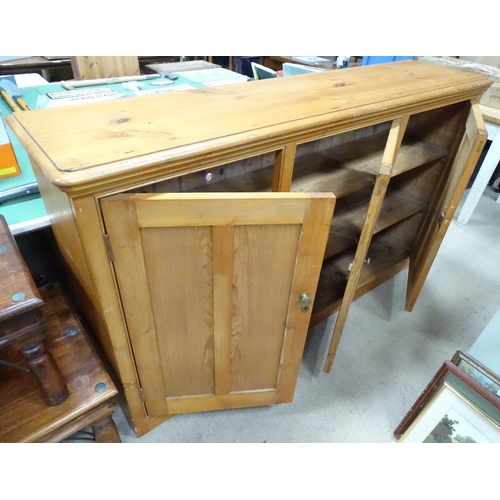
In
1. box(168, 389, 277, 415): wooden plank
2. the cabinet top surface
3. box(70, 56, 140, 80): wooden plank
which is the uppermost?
the cabinet top surface

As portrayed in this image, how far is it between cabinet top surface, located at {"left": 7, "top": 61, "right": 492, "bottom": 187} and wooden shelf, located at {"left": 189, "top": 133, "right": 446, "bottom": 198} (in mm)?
258

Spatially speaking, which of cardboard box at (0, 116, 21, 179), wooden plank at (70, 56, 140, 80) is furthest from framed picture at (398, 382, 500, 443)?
Result: wooden plank at (70, 56, 140, 80)

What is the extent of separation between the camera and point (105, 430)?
1146mm

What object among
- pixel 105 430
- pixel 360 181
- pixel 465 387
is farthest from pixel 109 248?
pixel 465 387

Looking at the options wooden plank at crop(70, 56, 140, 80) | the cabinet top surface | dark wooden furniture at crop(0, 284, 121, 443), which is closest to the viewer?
the cabinet top surface

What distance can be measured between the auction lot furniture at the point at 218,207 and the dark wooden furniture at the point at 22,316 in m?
0.13

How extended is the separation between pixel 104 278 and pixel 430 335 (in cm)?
158

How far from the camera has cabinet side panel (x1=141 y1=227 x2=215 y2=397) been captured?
0.87m

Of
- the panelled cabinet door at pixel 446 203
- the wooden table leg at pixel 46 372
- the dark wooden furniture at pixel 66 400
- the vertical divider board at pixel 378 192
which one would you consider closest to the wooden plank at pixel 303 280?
the vertical divider board at pixel 378 192

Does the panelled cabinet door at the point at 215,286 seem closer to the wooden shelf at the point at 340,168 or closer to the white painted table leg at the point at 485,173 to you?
the wooden shelf at the point at 340,168

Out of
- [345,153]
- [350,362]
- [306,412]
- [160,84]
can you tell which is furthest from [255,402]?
[160,84]

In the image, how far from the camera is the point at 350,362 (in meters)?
1.65

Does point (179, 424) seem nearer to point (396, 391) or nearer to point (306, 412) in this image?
point (306, 412)

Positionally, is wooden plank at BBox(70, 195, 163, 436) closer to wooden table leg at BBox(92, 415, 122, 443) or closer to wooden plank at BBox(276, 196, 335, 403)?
wooden table leg at BBox(92, 415, 122, 443)
